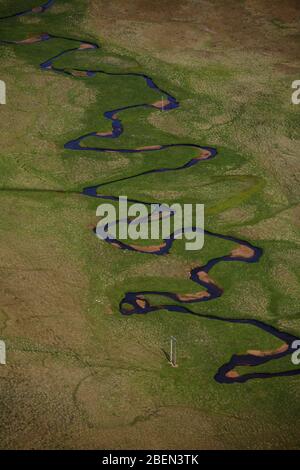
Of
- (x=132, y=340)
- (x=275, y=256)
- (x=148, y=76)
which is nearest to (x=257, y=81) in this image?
(x=148, y=76)

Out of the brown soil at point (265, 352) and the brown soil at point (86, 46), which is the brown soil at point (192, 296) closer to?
the brown soil at point (265, 352)

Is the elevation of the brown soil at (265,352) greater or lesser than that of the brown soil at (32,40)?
lesser

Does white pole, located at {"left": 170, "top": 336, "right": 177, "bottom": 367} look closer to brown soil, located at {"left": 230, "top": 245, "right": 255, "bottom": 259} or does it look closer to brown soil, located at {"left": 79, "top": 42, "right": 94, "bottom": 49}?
brown soil, located at {"left": 230, "top": 245, "right": 255, "bottom": 259}

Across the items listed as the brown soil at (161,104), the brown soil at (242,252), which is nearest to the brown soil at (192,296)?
the brown soil at (242,252)

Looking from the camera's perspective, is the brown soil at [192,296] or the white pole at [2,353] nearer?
the white pole at [2,353]

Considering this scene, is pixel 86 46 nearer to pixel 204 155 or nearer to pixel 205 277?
pixel 204 155

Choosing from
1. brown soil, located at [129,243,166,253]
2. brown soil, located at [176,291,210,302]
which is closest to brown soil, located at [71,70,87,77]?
brown soil, located at [129,243,166,253]

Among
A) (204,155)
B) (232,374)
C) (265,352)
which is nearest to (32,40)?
(204,155)

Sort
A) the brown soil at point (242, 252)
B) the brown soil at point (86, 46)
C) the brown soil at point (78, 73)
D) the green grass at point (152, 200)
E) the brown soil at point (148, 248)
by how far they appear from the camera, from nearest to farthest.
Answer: the green grass at point (152, 200) → the brown soil at point (242, 252) → the brown soil at point (148, 248) → the brown soil at point (78, 73) → the brown soil at point (86, 46)

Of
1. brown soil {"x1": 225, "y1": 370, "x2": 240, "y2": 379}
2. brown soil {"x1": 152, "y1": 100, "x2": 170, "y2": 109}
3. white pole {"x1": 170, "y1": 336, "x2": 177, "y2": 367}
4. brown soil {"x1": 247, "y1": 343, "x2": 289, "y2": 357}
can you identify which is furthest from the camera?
brown soil {"x1": 152, "y1": 100, "x2": 170, "y2": 109}

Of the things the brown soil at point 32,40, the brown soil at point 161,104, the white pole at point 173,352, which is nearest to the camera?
the white pole at point 173,352
